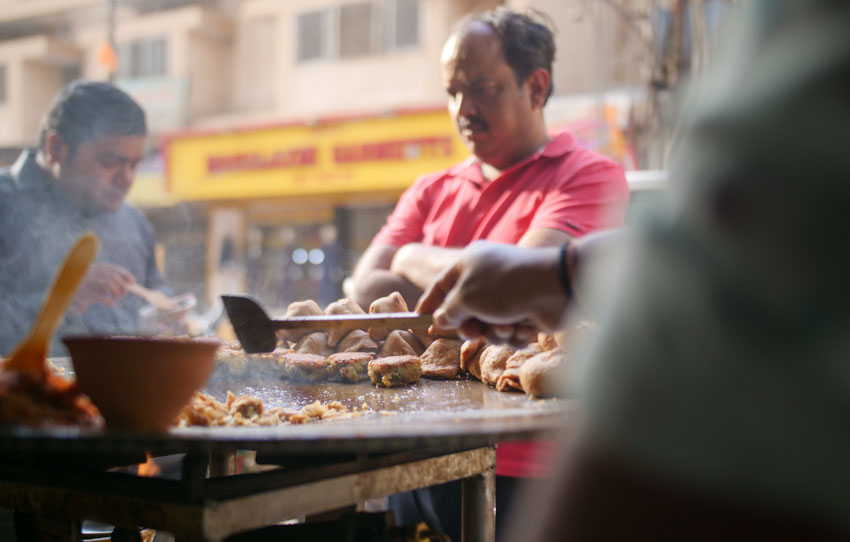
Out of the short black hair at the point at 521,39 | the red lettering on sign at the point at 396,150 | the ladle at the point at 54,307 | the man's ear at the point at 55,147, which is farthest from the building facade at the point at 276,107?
the ladle at the point at 54,307

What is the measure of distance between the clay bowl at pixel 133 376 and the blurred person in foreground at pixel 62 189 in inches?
110

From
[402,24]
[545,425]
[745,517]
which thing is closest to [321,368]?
[545,425]

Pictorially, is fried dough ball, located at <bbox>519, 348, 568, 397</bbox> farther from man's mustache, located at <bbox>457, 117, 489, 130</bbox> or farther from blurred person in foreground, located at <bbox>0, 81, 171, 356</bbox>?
blurred person in foreground, located at <bbox>0, 81, 171, 356</bbox>

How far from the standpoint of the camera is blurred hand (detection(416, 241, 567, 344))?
1.20 meters

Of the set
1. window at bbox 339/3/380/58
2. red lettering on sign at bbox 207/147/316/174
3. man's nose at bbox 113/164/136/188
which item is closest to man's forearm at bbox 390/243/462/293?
man's nose at bbox 113/164/136/188

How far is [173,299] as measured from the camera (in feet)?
14.3

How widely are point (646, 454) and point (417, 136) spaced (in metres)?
13.3

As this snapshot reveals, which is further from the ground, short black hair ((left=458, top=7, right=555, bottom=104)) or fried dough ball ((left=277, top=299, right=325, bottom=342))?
short black hair ((left=458, top=7, right=555, bottom=104))

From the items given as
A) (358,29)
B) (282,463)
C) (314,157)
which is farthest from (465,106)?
(358,29)

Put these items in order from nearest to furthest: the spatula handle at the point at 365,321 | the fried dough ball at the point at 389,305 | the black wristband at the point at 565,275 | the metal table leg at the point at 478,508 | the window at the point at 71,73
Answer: the black wristband at the point at 565,275, the spatula handle at the point at 365,321, the metal table leg at the point at 478,508, the fried dough ball at the point at 389,305, the window at the point at 71,73

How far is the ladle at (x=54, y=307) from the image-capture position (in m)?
1.29

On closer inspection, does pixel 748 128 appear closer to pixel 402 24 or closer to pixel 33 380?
pixel 33 380

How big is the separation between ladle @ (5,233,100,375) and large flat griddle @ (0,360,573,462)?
0.18 m

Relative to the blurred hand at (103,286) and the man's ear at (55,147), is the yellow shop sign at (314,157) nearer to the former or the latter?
the man's ear at (55,147)
